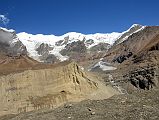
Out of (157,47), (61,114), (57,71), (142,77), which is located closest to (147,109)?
(61,114)

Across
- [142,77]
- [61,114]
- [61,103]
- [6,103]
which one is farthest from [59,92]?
[142,77]

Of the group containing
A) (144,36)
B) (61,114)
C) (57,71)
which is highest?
(144,36)

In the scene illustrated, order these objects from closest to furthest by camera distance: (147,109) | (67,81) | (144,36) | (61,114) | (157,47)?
(147,109) < (61,114) < (67,81) < (157,47) < (144,36)

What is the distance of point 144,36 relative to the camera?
109375 mm

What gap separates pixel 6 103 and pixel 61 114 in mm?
6258

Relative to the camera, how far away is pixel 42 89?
24906mm

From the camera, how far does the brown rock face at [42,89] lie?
78.1 feet

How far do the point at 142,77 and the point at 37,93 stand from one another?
19.8m

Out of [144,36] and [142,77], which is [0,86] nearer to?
[142,77]

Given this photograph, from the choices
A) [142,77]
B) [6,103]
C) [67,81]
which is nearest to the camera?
[6,103]

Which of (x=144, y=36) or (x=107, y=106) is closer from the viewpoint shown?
(x=107, y=106)

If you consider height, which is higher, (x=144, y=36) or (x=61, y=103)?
(x=144, y=36)

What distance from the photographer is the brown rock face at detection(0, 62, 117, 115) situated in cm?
2381

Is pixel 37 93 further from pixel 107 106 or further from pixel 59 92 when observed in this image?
pixel 107 106
